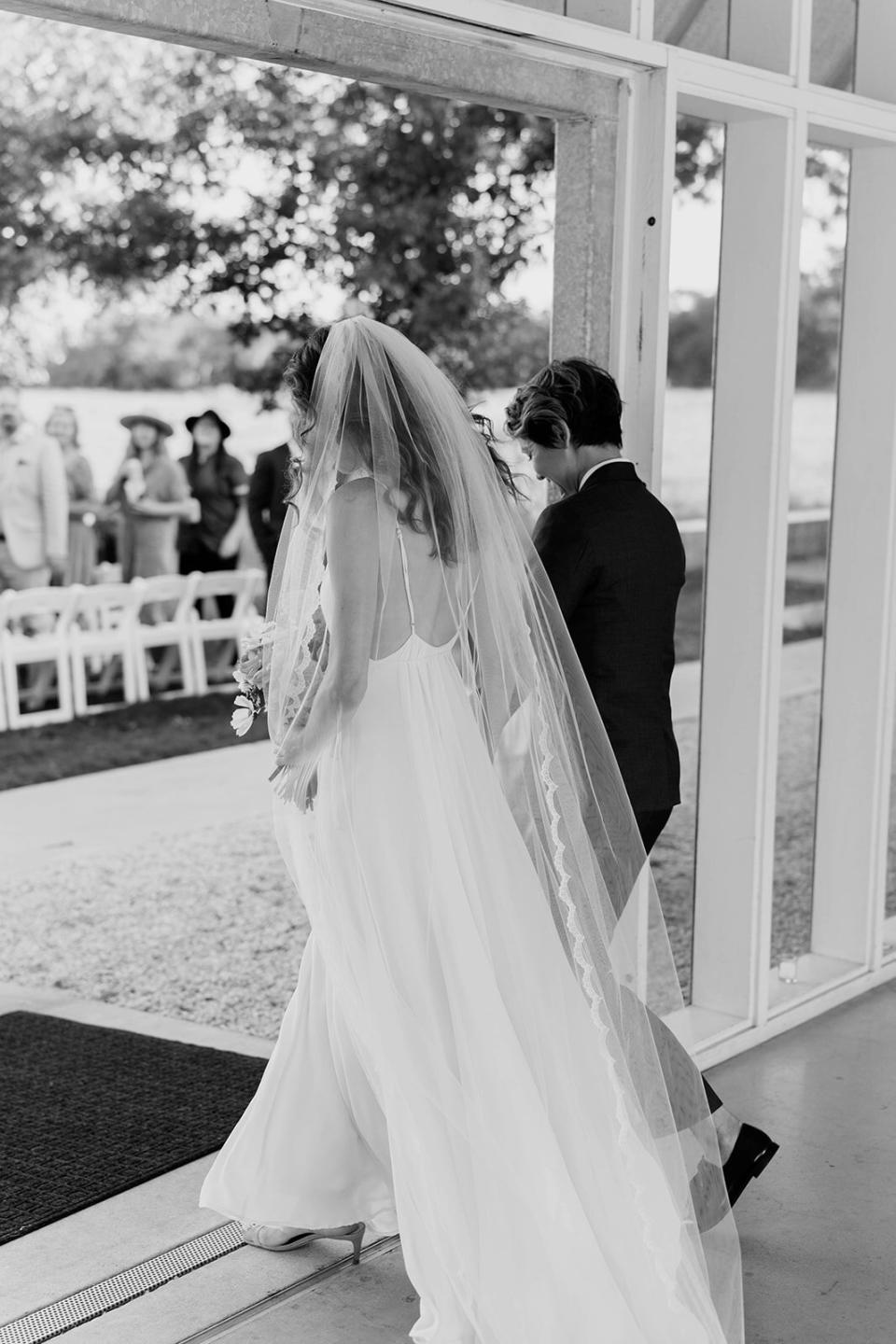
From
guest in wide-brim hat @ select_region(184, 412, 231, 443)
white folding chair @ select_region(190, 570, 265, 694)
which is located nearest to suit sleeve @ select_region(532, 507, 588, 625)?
white folding chair @ select_region(190, 570, 265, 694)

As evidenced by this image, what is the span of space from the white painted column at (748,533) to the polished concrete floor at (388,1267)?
635 mm

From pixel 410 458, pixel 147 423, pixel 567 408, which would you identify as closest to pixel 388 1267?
pixel 410 458

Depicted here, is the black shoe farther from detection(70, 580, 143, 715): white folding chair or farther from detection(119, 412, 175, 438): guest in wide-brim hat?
detection(119, 412, 175, 438): guest in wide-brim hat

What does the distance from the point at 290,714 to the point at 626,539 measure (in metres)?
0.76

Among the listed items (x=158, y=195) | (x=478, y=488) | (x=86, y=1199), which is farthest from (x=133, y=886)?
(x=158, y=195)

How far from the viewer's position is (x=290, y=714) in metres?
2.89

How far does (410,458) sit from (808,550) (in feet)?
34.8

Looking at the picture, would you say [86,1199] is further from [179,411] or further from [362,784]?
[179,411]

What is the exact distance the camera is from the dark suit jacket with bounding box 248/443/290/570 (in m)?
7.75

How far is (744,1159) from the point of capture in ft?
10.6

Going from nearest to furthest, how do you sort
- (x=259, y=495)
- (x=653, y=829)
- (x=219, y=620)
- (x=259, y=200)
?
(x=653, y=829) < (x=259, y=495) < (x=259, y=200) < (x=219, y=620)

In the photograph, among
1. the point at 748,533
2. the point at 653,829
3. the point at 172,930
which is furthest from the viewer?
the point at 172,930

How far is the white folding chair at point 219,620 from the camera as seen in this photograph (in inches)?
396

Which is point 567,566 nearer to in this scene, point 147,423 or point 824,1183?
point 824,1183
